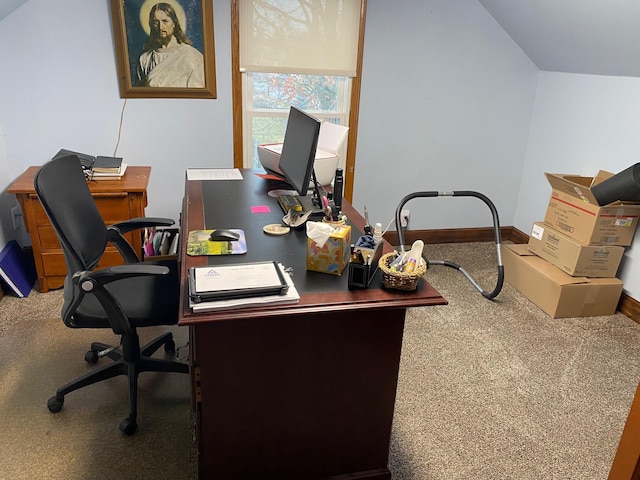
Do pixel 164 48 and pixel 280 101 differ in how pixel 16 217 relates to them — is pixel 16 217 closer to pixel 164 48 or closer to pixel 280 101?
pixel 164 48

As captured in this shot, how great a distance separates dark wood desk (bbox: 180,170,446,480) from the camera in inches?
57.6

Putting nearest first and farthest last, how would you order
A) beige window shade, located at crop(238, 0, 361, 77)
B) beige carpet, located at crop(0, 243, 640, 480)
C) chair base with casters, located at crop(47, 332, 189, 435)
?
1. beige carpet, located at crop(0, 243, 640, 480)
2. chair base with casters, located at crop(47, 332, 189, 435)
3. beige window shade, located at crop(238, 0, 361, 77)

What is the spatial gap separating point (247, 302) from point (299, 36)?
8.00ft

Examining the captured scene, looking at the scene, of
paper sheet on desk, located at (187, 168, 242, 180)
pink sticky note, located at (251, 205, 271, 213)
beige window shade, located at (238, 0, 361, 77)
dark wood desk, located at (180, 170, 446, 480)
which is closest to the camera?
dark wood desk, located at (180, 170, 446, 480)

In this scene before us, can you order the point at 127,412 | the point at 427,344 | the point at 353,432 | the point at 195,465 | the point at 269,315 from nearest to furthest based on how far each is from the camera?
1. the point at 269,315
2. the point at 353,432
3. the point at 195,465
4. the point at 127,412
5. the point at 427,344

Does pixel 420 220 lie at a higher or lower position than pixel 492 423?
higher

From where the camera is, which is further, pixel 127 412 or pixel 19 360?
pixel 19 360

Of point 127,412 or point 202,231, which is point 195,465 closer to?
point 127,412

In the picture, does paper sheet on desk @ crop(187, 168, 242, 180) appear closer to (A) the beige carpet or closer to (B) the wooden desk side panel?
(A) the beige carpet

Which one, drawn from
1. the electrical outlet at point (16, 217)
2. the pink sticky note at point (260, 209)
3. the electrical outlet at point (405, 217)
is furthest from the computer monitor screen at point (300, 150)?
the electrical outlet at point (16, 217)

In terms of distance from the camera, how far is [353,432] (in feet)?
5.57

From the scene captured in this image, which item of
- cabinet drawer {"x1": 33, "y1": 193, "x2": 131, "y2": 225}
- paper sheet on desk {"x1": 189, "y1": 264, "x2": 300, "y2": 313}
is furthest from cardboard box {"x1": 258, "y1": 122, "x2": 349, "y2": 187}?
paper sheet on desk {"x1": 189, "y1": 264, "x2": 300, "y2": 313}

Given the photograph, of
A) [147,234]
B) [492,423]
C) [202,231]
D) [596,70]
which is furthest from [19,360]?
[596,70]

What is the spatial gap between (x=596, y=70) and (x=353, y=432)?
2.86 m
